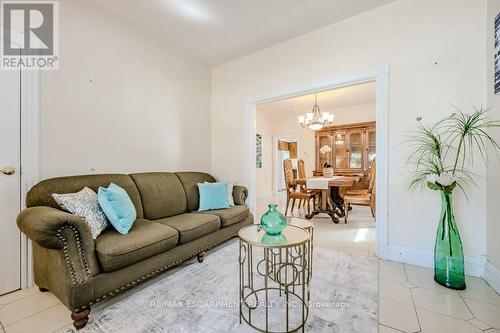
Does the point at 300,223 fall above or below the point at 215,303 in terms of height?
above

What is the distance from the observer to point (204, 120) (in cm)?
371

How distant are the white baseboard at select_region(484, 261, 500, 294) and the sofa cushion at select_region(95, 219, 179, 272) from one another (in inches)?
102

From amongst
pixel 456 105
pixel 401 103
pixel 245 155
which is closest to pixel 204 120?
pixel 245 155

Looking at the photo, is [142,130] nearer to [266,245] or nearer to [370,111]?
[266,245]

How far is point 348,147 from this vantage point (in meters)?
5.83

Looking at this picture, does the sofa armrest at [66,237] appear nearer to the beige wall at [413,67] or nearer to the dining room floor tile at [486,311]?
the dining room floor tile at [486,311]

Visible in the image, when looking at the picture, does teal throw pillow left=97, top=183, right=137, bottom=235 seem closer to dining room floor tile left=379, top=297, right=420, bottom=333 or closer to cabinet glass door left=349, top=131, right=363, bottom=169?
dining room floor tile left=379, top=297, right=420, bottom=333

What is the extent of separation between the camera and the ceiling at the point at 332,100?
4652 mm

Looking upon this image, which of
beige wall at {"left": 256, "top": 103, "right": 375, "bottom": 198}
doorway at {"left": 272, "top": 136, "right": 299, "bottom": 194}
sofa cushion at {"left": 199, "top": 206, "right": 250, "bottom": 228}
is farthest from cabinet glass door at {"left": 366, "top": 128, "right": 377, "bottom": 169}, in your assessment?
sofa cushion at {"left": 199, "top": 206, "right": 250, "bottom": 228}

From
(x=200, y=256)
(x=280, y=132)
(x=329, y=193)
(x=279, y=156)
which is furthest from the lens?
(x=279, y=156)

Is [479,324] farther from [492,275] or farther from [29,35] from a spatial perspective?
[29,35]

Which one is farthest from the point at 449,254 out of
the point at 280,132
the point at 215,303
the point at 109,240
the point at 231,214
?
the point at 280,132

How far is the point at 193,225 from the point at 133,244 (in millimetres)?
620

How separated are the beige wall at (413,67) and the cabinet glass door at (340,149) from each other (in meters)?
3.52
